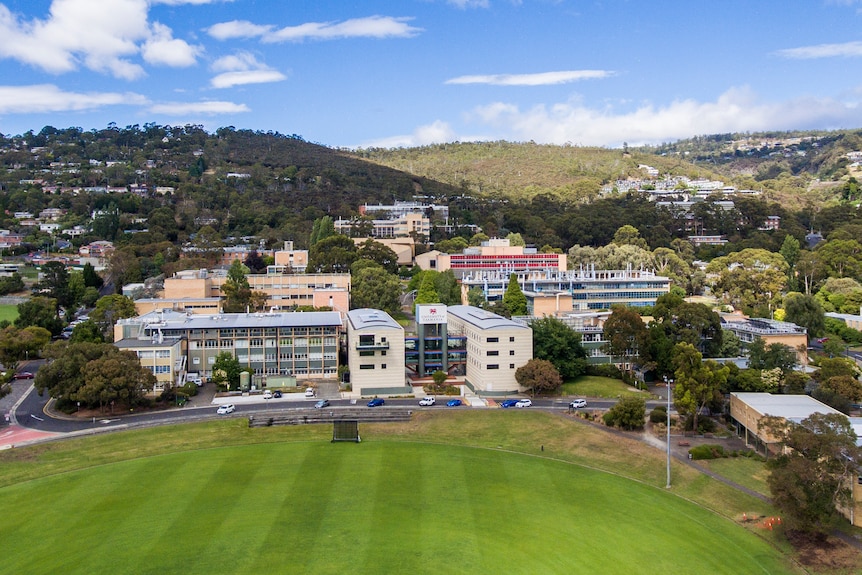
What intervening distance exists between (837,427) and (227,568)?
77.1 ft

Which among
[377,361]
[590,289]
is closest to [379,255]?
[590,289]

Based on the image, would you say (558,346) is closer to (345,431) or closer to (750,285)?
(345,431)

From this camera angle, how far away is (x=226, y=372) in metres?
46.1

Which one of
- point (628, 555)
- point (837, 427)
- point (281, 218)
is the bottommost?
point (628, 555)

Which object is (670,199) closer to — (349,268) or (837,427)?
(349,268)

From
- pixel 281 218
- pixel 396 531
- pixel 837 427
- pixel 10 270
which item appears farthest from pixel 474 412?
pixel 281 218

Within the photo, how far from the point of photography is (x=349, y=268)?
77375 millimetres

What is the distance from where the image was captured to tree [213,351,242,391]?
46000 millimetres

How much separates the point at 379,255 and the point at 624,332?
4005 centimetres

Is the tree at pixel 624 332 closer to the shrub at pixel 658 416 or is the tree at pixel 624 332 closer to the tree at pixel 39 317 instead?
the shrub at pixel 658 416

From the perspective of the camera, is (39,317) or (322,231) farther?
(322,231)

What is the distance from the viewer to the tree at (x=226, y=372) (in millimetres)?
46000

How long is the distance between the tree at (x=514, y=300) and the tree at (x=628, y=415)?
22045 millimetres

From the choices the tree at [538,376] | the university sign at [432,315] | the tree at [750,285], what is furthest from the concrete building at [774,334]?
the university sign at [432,315]
